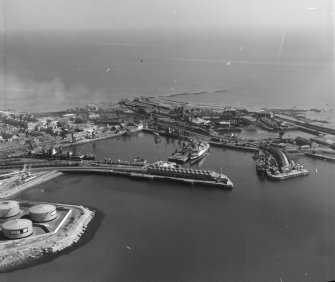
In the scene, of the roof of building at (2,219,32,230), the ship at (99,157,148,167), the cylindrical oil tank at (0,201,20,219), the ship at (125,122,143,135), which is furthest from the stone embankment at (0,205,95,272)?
the ship at (125,122,143,135)

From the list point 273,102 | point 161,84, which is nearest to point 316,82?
point 273,102

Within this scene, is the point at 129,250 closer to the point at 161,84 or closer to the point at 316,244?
the point at 316,244

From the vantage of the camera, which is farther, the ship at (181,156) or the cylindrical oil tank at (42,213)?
the ship at (181,156)

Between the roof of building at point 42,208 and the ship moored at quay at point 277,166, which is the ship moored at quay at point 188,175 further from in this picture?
the roof of building at point 42,208

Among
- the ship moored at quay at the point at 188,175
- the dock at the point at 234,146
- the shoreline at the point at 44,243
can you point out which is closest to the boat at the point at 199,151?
the dock at the point at 234,146

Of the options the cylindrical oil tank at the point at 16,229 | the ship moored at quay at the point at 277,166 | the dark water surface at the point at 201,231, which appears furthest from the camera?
the ship moored at quay at the point at 277,166

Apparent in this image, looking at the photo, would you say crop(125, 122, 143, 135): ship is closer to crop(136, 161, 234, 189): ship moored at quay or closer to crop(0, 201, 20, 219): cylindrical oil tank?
crop(136, 161, 234, 189): ship moored at quay
